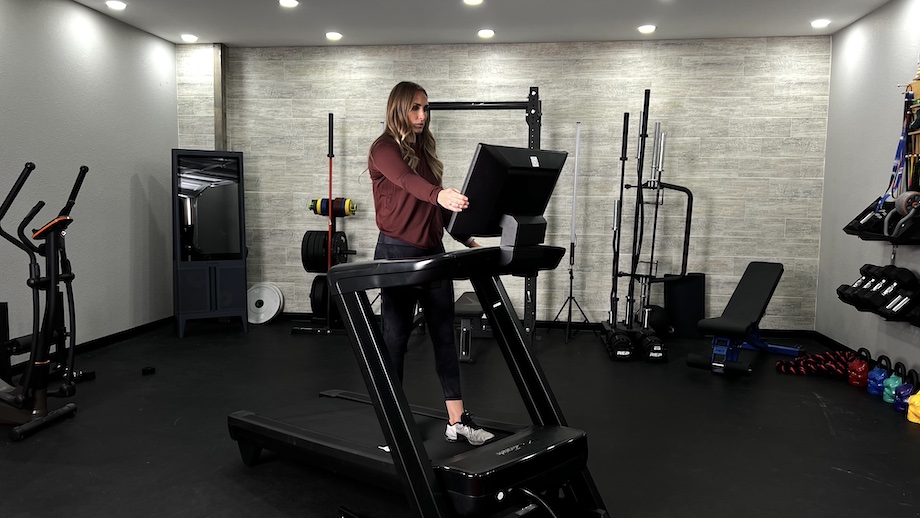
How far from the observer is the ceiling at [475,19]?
4.92 m

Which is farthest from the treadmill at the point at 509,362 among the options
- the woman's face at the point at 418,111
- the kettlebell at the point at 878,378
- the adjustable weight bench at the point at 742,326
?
the kettlebell at the point at 878,378

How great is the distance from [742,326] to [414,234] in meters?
2.99

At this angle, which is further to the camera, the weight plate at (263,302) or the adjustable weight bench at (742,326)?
the weight plate at (263,302)

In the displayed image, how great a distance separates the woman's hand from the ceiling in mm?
3350

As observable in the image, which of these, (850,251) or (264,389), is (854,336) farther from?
(264,389)

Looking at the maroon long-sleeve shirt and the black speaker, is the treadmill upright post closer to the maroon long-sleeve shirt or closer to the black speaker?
the maroon long-sleeve shirt

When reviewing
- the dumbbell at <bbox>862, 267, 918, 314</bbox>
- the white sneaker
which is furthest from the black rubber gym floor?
the dumbbell at <bbox>862, 267, 918, 314</bbox>

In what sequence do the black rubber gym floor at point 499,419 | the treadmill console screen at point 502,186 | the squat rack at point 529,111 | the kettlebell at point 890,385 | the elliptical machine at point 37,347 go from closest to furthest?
the treadmill console screen at point 502,186 < the black rubber gym floor at point 499,419 < the elliptical machine at point 37,347 < the kettlebell at point 890,385 < the squat rack at point 529,111

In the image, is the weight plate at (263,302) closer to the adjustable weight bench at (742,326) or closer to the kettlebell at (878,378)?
the adjustable weight bench at (742,326)

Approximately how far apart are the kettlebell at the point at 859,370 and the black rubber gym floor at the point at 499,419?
12cm

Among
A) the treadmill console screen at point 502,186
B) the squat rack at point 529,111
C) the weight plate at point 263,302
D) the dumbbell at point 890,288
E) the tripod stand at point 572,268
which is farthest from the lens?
the weight plate at point 263,302

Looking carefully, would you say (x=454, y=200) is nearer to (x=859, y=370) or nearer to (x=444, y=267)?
(x=444, y=267)

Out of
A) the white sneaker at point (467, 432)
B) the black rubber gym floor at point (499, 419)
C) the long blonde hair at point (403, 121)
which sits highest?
the long blonde hair at point (403, 121)

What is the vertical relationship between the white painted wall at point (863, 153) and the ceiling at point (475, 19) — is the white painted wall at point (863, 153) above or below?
below
